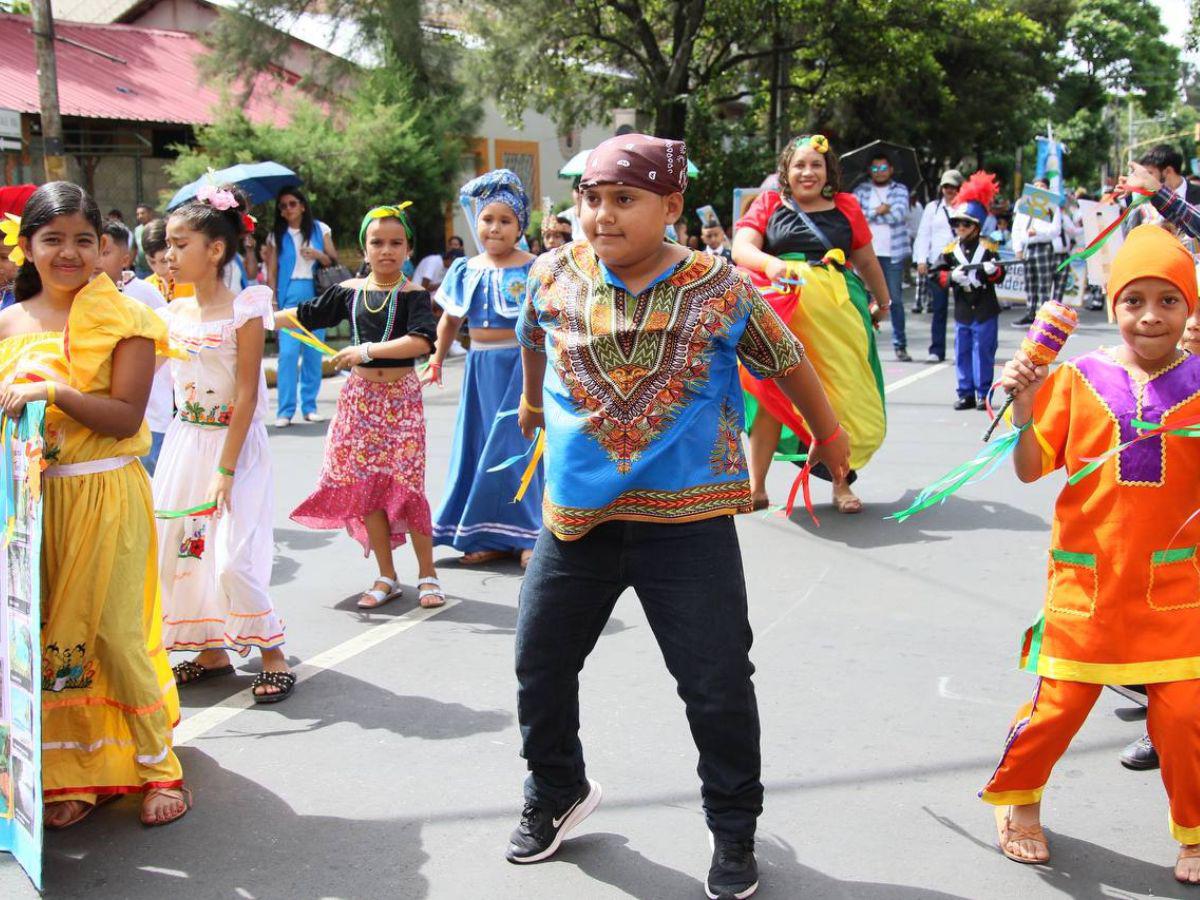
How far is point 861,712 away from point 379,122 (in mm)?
17713

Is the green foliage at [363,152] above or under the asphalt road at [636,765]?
above

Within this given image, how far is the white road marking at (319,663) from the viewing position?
4578 mm

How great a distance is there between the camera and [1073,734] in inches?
136

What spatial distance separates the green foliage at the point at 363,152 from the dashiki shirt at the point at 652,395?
1562 cm

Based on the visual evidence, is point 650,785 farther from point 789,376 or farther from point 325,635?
point 325,635

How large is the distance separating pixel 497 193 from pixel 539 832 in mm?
3676

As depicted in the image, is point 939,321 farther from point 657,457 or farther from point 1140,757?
point 657,457

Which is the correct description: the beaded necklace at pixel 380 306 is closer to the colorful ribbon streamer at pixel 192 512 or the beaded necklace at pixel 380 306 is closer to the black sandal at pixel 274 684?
the colorful ribbon streamer at pixel 192 512

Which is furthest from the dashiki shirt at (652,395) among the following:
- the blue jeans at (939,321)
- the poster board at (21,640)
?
the blue jeans at (939,321)

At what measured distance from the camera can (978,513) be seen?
7.71 meters

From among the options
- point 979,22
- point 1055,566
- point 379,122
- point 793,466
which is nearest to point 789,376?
point 1055,566

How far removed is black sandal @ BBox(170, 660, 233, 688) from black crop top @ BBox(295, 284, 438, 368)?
1530mm

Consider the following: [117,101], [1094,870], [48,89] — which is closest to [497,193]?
[1094,870]

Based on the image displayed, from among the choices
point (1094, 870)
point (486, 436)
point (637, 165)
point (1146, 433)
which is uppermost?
point (637, 165)
